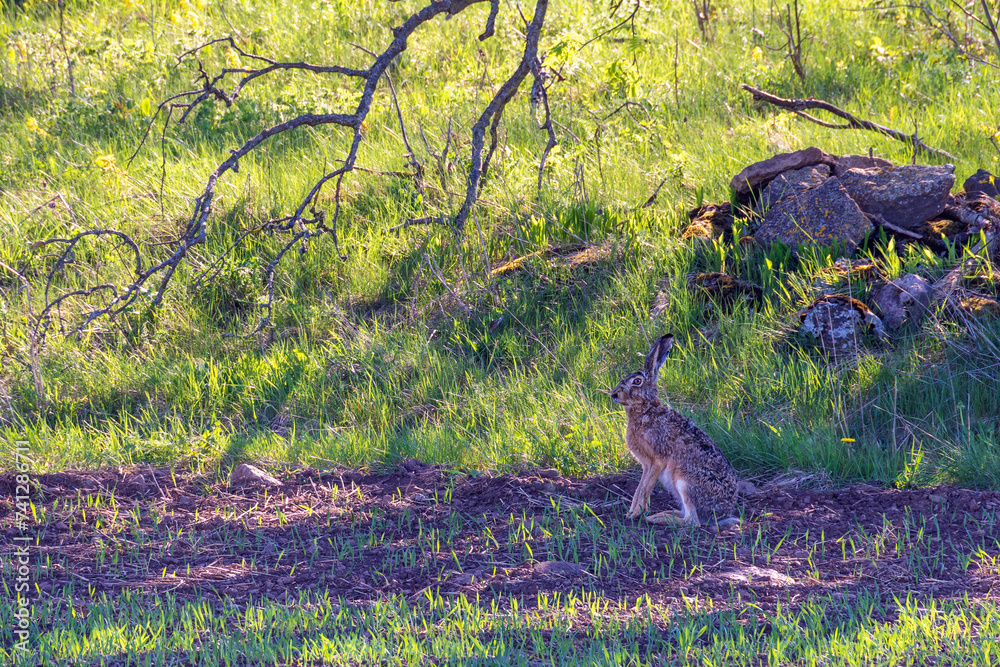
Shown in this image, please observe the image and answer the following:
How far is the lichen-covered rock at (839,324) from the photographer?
6672mm

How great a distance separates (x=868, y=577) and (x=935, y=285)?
3130mm

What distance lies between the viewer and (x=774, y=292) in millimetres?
7297

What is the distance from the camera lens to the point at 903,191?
7.55 metres

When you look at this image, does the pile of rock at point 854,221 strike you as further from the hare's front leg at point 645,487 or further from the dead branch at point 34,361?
the dead branch at point 34,361

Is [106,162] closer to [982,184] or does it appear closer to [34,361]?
[34,361]

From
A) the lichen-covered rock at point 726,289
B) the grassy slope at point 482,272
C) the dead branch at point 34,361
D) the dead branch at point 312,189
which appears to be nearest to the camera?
the grassy slope at point 482,272

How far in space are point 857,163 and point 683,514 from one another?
15.0 feet

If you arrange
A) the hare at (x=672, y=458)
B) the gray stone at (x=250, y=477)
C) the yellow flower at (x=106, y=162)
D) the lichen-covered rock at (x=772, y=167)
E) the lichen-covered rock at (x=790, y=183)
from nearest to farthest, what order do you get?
1. the hare at (x=672, y=458)
2. the gray stone at (x=250, y=477)
3. the lichen-covered rock at (x=790, y=183)
4. the lichen-covered rock at (x=772, y=167)
5. the yellow flower at (x=106, y=162)

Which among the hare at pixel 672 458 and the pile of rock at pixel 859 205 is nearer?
the hare at pixel 672 458

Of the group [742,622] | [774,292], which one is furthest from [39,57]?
[742,622]

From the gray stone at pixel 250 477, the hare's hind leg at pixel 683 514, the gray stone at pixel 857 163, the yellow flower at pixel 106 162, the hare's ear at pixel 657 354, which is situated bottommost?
the gray stone at pixel 250 477

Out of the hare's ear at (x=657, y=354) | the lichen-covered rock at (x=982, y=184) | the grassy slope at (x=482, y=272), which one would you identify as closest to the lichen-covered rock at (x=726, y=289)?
the grassy slope at (x=482, y=272)

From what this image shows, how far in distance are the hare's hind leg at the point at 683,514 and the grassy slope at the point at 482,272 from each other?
0.87m

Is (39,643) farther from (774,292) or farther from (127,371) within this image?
(774,292)
